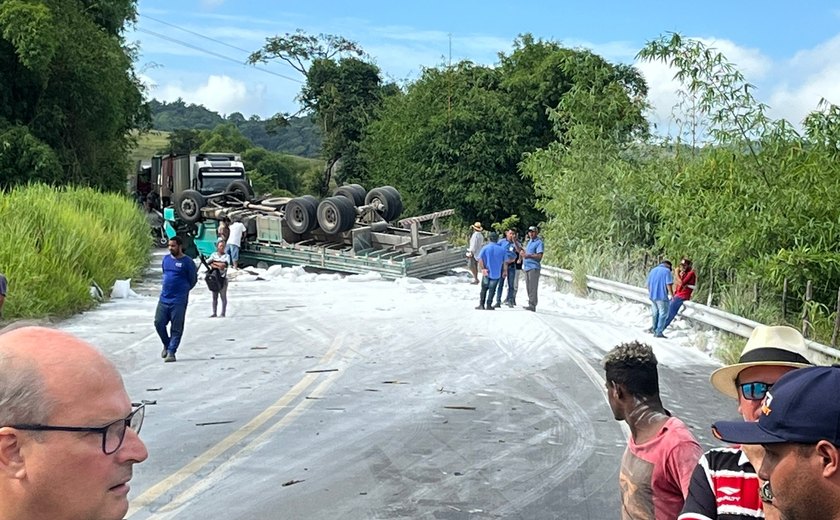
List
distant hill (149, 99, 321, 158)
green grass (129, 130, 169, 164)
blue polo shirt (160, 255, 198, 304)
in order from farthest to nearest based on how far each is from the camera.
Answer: distant hill (149, 99, 321, 158)
green grass (129, 130, 169, 164)
blue polo shirt (160, 255, 198, 304)

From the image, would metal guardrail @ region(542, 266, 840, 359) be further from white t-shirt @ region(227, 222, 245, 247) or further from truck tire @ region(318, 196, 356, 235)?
white t-shirt @ region(227, 222, 245, 247)

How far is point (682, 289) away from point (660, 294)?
58cm

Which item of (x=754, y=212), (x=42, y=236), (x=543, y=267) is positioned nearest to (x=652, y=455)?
(x=754, y=212)

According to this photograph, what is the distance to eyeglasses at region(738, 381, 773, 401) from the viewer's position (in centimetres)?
352

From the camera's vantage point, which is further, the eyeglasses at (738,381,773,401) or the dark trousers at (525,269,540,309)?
the dark trousers at (525,269,540,309)

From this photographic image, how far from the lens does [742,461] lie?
309 centimetres

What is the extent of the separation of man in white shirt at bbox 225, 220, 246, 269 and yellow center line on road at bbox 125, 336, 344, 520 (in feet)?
48.0

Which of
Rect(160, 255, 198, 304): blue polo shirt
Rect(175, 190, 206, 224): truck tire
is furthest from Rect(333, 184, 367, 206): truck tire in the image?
Rect(160, 255, 198, 304): blue polo shirt

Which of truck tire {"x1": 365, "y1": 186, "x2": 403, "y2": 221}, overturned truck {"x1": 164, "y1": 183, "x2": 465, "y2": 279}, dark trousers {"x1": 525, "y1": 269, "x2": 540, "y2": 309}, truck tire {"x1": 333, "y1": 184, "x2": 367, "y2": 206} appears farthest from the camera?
truck tire {"x1": 333, "y1": 184, "x2": 367, "y2": 206}

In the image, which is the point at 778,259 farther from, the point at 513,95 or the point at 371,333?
the point at 513,95

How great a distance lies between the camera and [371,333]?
1559 centimetres

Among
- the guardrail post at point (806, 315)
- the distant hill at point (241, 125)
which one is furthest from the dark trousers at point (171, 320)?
the distant hill at point (241, 125)

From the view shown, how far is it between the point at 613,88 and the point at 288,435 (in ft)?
90.2

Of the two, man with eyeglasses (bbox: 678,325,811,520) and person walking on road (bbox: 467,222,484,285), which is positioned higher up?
man with eyeglasses (bbox: 678,325,811,520)
